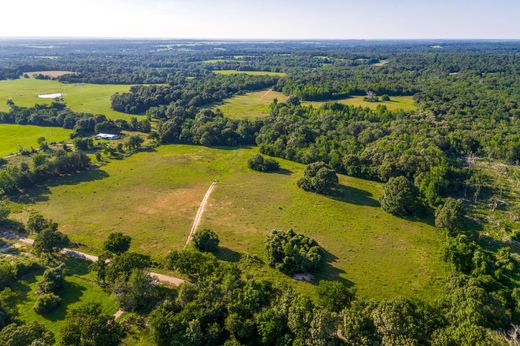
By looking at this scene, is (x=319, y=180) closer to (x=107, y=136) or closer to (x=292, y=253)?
(x=292, y=253)

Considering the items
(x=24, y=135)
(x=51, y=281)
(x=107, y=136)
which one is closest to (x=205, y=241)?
(x=51, y=281)

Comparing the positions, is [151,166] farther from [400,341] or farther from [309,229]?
[400,341]

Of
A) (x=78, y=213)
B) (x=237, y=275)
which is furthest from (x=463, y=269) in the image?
(x=78, y=213)

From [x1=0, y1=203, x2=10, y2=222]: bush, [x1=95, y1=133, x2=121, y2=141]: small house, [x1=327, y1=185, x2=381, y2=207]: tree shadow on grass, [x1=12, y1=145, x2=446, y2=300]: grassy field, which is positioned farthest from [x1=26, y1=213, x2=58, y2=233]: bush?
[x1=95, y1=133, x2=121, y2=141]: small house

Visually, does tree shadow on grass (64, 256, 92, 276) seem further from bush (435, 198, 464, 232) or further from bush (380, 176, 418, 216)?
bush (435, 198, 464, 232)

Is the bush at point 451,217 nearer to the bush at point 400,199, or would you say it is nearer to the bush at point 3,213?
the bush at point 400,199
